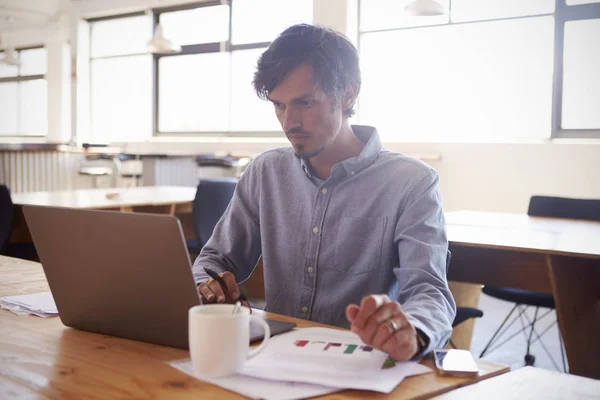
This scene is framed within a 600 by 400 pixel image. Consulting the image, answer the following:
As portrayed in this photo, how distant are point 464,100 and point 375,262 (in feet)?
16.1

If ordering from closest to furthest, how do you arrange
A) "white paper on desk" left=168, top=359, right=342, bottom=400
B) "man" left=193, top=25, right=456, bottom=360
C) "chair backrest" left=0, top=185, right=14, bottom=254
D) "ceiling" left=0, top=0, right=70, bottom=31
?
"white paper on desk" left=168, top=359, right=342, bottom=400 → "man" left=193, top=25, right=456, bottom=360 → "chair backrest" left=0, top=185, right=14, bottom=254 → "ceiling" left=0, top=0, right=70, bottom=31

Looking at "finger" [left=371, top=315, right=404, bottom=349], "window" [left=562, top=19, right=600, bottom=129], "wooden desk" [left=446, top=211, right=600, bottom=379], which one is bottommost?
"wooden desk" [left=446, top=211, right=600, bottom=379]

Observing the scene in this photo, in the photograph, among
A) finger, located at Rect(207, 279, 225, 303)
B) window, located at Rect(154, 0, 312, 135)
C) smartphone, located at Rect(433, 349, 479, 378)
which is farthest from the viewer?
window, located at Rect(154, 0, 312, 135)

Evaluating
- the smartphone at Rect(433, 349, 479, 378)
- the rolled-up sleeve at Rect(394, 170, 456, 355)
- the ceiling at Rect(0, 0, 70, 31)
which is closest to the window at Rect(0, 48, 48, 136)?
the ceiling at Rect(0, 0, 70, 31)

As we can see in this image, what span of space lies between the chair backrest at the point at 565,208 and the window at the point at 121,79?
21.7 ft

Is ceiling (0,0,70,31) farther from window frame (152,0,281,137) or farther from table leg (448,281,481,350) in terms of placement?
table leg (448,281,481,350)

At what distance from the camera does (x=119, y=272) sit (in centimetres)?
96

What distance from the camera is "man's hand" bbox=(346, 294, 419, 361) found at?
2.87ft

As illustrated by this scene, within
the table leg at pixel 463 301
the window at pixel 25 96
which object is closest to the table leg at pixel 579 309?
the table leg at pixel 463 301

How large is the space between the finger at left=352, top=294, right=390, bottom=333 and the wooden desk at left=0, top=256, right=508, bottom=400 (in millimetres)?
93

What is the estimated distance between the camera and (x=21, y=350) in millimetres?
978

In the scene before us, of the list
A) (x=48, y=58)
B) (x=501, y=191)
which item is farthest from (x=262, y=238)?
(x=48, y=58)

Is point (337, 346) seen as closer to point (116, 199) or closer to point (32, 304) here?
point (32, 304)

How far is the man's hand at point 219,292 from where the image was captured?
1.21 m
